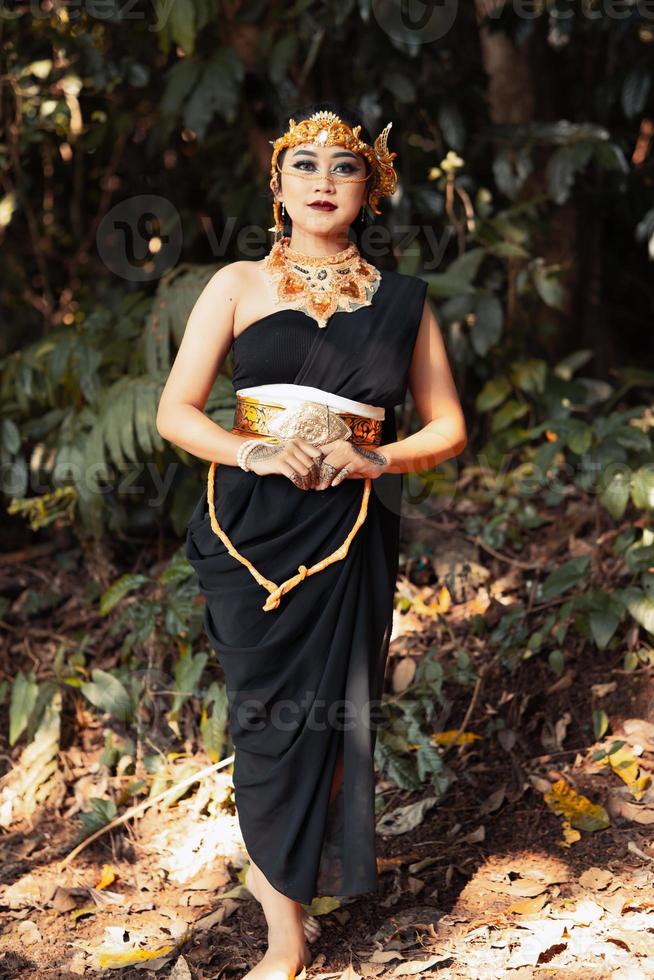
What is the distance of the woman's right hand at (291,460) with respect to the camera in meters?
2.44

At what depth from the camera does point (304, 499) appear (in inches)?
102

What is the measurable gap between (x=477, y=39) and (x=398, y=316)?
10.6 ft

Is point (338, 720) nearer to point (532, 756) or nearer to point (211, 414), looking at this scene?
point (532, 756)

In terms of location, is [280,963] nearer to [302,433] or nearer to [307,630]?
[307,630]

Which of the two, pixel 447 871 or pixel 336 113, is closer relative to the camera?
pixel 336 113

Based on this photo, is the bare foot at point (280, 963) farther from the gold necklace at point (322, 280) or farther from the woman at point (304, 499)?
the gold necklace at point (322, 280)

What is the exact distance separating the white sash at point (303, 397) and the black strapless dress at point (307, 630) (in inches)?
0.8

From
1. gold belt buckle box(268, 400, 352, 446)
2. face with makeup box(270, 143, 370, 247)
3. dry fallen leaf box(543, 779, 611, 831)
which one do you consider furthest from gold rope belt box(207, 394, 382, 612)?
dry fallen leaf box(543, 779, 611, 831)

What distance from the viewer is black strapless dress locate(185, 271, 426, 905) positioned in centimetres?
257

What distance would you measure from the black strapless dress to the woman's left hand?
118mm

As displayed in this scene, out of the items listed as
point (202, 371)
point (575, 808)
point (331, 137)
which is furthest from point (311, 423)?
point (575, 808)

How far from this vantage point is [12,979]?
9.14 feet

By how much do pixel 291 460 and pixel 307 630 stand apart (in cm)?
43

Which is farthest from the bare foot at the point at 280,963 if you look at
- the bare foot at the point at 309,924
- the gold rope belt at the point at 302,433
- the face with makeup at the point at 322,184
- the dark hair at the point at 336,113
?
the dark hair at the point at 336,113
